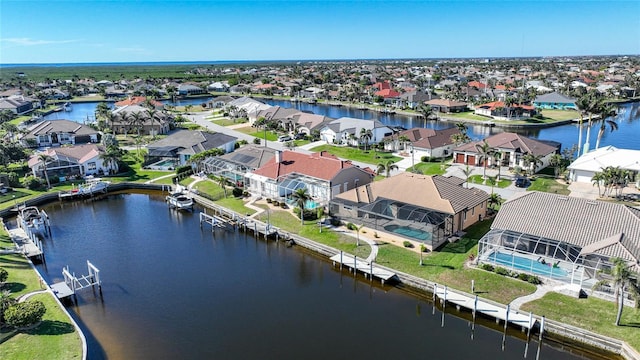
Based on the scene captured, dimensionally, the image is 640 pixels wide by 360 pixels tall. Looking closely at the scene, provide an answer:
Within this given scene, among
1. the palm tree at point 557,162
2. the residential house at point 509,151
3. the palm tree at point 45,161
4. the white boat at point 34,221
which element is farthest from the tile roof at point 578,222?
the palm tree at point 45,161

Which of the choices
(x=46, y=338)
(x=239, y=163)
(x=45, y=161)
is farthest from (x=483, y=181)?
(x=45, y=161)

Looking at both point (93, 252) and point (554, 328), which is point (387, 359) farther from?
point (93, 252)

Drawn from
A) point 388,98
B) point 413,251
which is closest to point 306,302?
point 413,251

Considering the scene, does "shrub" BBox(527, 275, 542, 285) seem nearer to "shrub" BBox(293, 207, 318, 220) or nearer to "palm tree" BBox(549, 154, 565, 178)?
"shrub" BBox(293, 207, 318, 220)

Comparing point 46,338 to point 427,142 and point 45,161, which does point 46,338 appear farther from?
point 427,142

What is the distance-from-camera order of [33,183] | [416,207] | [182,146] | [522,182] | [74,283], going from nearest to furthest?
[74,283] → [416,207] → [522,182] → [33,183] → [182,146]

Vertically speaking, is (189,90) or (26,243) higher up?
(189,90)
